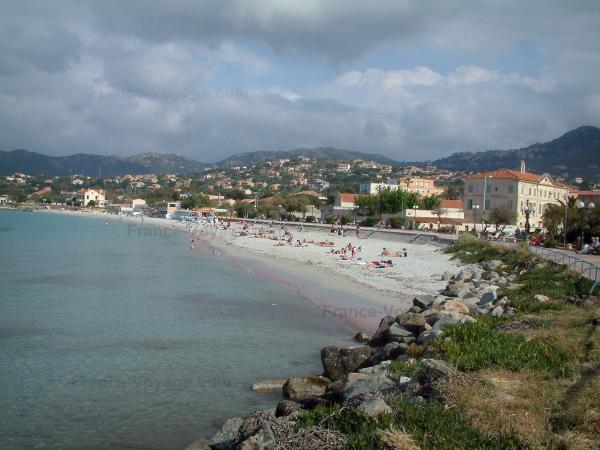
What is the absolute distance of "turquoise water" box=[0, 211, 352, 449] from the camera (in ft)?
34.1

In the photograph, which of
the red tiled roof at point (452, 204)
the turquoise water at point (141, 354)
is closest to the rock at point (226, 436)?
the turquoise water at point (141, 354)

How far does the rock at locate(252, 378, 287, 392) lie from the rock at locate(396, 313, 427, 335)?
11.6 ft

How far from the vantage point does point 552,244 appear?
1396 inches

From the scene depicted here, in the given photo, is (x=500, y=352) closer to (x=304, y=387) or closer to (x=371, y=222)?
(x=304, y=387)

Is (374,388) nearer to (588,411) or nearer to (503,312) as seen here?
(588,411)

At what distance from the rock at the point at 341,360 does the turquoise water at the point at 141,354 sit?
44.3 inches

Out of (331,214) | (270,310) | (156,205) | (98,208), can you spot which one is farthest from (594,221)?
(98,208)

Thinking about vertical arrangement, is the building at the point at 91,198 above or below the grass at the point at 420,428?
above

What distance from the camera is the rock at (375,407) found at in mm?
6230

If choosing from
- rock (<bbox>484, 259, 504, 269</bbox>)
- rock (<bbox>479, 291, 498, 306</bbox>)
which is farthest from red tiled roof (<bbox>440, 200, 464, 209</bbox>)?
rock (<bbox>479, 291, 498, 306</bbox>)

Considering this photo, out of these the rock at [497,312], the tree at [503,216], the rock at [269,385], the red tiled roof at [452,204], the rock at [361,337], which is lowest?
the rock at [269,385]

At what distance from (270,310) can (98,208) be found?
16769cm

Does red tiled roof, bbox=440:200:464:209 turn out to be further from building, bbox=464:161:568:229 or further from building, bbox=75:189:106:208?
building, bbox=75:189:106:208

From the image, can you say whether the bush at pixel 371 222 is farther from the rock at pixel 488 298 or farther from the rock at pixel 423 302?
the rock at pixel 488 298
